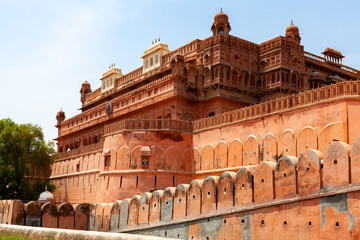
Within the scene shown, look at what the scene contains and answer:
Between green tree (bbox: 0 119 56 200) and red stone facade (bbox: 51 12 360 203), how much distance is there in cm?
364

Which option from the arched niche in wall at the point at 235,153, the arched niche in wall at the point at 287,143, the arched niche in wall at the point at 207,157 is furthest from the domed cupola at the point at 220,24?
the arched niche in wall at the point at 287,143

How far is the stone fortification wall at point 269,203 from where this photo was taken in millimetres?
11156

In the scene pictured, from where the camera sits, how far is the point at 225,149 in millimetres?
23078

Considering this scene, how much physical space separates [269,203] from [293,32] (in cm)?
2201

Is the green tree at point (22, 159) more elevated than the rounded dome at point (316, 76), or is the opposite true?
the rounded dome at point (316, 76)

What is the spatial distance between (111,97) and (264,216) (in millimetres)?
30683

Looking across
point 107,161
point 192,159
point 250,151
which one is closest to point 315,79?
point 192,159

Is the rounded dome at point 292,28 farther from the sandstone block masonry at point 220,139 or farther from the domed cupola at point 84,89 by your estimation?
the domed cupola at point 84,89

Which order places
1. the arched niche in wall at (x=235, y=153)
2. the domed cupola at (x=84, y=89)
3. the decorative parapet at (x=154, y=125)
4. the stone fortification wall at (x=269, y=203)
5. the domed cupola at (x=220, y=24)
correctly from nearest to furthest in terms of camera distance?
the stone fortification wall at (x=269, y=203), the arched niche in wall at (x=235, y=153), the decorative parapet at (x=154, y=125), the domed cupola at (x=220, y=24), the domed cupola at (x=84, y=89)

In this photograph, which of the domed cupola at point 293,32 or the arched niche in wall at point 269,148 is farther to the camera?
the domed cupola at point 293,32

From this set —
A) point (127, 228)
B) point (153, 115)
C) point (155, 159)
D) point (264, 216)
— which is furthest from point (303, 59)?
point (264, 216)

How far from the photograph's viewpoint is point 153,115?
105ft

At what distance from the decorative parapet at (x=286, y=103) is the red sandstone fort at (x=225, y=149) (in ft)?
0.15

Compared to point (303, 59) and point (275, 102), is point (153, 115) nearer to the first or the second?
point (303, 59)
